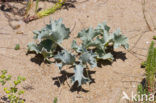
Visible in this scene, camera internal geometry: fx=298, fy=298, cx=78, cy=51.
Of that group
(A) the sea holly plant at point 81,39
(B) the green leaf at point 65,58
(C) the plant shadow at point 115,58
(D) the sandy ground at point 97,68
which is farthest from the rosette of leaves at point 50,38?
(C) the plant shadow at point 115,58

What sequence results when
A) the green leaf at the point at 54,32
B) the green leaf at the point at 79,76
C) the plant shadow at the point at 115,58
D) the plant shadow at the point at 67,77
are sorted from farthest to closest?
the plant shadow at the point at 115,58, the green leaf at the point at 54,32, the plant shadow at the point at 67,77, the green leaf at the point at 79,76

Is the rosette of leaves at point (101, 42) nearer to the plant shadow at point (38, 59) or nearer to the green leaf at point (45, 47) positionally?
the green leaf at point (45, 47)

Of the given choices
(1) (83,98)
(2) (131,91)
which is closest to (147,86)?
(2) (131,91)

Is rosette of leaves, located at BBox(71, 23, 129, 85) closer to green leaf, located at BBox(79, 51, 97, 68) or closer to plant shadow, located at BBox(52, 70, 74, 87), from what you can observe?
green leaf, located at BBox(79, 51, 97, 68)

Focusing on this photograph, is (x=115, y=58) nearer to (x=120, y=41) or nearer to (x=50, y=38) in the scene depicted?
(x=120, y=41)

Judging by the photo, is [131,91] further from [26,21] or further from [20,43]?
[26,21]

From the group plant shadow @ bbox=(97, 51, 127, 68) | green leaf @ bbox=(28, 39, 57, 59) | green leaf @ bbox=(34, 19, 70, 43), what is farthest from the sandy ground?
green leaf @ bbox=(34, 19, 70, 43)
